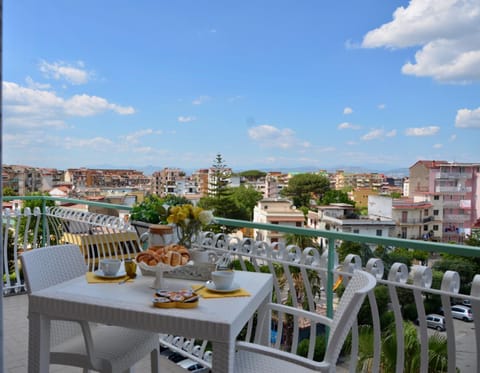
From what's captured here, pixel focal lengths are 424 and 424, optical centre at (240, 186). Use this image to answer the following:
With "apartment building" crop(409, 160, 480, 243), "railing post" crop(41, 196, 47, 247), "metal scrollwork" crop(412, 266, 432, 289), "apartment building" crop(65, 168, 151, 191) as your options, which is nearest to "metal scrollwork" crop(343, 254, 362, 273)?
"metal scrollwork" crop(412, 266, 432, 289)

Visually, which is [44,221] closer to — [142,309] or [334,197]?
[142,309]

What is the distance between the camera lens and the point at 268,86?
44531 mm

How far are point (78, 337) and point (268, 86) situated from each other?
44.2 m

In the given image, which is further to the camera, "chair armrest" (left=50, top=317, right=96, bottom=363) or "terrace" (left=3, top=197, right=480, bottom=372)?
"terrace" (left=3, top=197, right=480, bottom=372)

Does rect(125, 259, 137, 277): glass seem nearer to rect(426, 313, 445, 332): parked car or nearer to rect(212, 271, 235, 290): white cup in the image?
rect(212, 271, 235, 290): white cup

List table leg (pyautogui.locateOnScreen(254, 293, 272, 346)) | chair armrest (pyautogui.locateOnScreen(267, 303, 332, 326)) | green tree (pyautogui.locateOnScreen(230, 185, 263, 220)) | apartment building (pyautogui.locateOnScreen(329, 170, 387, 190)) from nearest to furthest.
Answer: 1. chair armrest (pyautogui.locateOnScreen(267, 303, 332, 326))
2. table leg (pyautogui.locateOnScreen(254, 293, 272, 346))
3. green tree (pyautogui.locateOnScreen(230, 185, 263, 220))
4. apartment building (pyautogui.locateOnScreen(329, 170, 387, 190))

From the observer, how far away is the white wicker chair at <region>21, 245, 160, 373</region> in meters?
1.72

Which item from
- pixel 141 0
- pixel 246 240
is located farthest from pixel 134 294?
pixel 141 0

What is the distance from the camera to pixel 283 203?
1159 inches

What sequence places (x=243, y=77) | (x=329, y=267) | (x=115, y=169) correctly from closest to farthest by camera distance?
1. (x=329, y=267)
2. (x=115, y=169)
3. (x=243, y=77)

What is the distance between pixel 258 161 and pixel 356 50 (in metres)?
15.7

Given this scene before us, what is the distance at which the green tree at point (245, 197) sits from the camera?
91.0 ft

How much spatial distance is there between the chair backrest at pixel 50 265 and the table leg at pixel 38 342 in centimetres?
17

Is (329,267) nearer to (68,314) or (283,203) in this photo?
(68,314)
